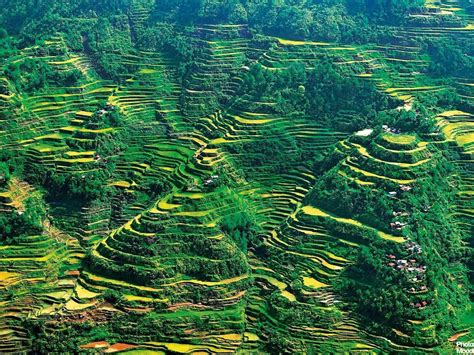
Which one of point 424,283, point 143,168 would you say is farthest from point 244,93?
point 424,283

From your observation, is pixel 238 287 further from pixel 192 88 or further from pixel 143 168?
pixel 192 88

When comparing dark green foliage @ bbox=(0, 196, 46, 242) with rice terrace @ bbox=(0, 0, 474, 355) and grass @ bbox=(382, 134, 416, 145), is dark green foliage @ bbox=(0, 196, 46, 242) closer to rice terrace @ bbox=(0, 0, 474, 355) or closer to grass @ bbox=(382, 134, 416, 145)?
rice terrace @ bbox=(0, 0, 474, 355)

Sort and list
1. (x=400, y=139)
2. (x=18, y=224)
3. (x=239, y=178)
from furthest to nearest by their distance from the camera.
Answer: (x=239, y=178) < (x=400, y=139) < (x=18, y=224)

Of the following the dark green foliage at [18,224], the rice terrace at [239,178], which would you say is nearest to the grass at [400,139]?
the rice terrace at [239,178]

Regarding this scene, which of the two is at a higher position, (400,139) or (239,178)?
(400,139)

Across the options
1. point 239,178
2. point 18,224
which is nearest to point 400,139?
point 239,178

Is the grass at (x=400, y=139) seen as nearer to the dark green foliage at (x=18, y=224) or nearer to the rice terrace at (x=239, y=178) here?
the rice terrace at (x=239, y=178)

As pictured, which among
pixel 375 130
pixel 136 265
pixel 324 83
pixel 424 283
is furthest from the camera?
pixel 324 83

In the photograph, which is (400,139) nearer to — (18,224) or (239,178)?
(239,178)

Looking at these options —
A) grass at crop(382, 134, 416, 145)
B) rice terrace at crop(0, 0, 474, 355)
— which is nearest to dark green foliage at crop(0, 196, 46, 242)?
rice terrace at crop(0, 0, 474, 355)
